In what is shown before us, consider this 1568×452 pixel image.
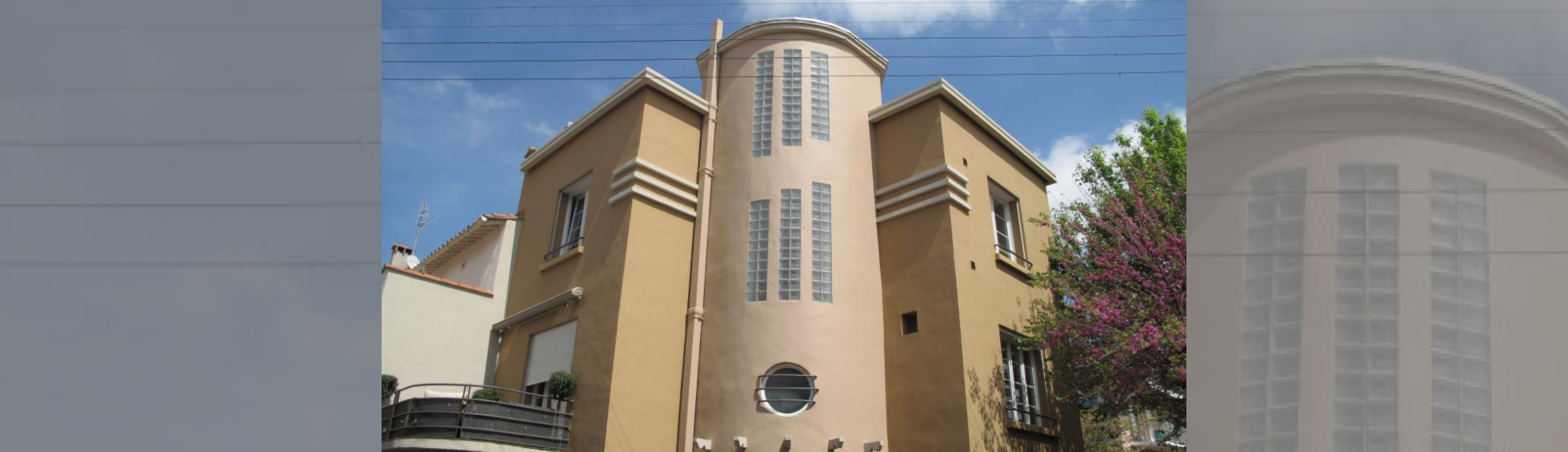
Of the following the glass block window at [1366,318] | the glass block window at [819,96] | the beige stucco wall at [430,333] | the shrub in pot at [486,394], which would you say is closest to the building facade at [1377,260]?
the glass block window at [1366,318]

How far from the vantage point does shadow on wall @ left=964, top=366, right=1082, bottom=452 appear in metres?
10.6

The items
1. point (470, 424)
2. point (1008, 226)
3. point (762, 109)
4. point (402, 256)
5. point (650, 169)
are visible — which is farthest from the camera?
point (402, 256)

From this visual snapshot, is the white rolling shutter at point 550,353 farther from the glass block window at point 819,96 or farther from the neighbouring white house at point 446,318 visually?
the glass block window at point 819,96

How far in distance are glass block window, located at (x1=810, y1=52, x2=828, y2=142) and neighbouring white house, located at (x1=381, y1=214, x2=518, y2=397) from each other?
5.00 meters

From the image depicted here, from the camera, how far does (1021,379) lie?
40.1ft

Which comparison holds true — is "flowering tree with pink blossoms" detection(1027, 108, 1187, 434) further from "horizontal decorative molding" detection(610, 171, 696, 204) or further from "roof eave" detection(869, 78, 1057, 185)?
"horizontal decorative molding" detection(610, 171, 696, 204)

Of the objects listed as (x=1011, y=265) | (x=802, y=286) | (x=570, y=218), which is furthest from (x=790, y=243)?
(x=570, y=218)

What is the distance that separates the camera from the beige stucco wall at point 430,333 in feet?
38.4

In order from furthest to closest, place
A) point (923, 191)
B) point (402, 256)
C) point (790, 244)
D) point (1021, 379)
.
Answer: point (402, 256) → point (1021, 379) → point (923, 191) → point (790, 244)

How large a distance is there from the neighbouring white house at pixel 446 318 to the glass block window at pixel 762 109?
4.26 metres

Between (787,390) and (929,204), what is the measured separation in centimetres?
309

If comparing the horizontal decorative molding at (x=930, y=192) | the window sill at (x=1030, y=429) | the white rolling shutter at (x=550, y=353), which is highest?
the horizontal decorative molding at (x=930, y=192)

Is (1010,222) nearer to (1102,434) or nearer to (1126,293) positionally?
(1126,293)

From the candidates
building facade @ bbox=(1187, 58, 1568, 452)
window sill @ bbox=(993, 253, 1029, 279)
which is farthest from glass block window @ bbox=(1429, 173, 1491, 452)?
window sill @ bbox=(993, 253, 1029, 279)
